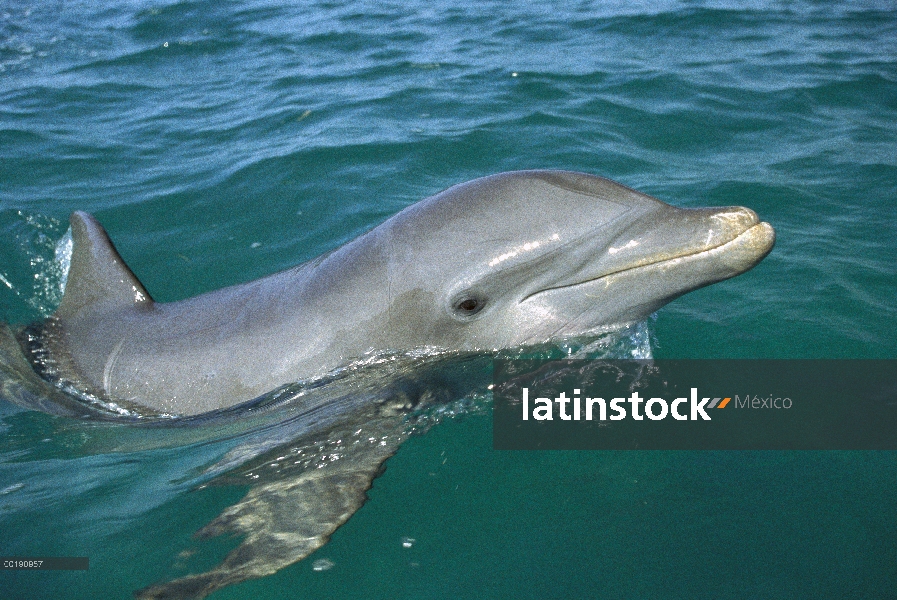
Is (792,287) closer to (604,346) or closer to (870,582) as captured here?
(604,346)

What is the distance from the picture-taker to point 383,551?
480 centimetres

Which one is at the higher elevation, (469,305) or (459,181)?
(469,305)

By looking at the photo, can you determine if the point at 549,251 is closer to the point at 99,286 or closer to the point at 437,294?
the point at 437,294

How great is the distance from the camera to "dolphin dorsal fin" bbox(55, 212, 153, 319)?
5816mm
